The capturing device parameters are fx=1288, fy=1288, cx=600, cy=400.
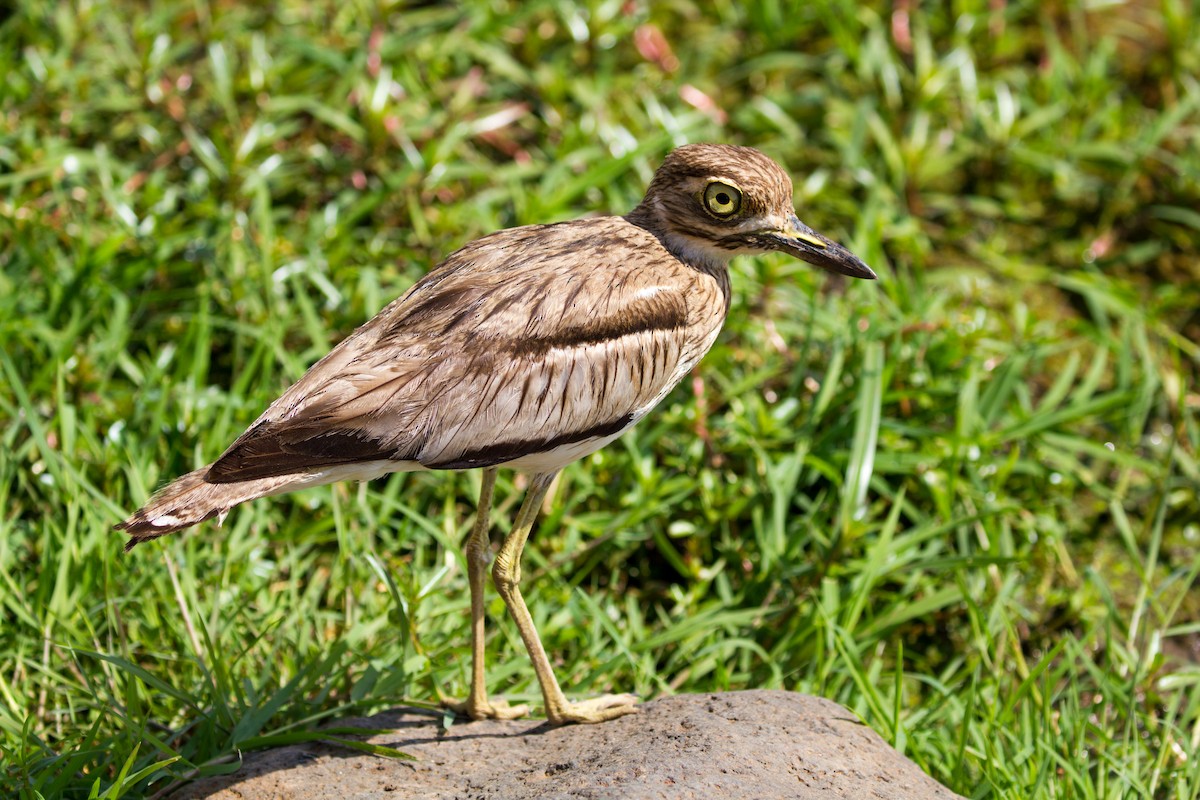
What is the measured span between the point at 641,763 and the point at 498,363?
1.05 metres

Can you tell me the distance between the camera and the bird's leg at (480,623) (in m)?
3.60

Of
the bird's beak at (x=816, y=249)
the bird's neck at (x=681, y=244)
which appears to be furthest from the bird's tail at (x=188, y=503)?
the bird's beak at (x=816, y=249)

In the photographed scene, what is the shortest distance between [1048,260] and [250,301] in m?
3.49


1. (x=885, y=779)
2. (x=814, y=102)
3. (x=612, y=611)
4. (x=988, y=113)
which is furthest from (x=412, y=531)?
(x=988, y=113)

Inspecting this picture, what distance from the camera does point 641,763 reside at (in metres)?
3.08

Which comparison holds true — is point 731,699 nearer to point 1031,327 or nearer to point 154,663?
point 154,663

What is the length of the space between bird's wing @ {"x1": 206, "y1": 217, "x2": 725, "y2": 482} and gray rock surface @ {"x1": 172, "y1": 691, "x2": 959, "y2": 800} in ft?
2.56

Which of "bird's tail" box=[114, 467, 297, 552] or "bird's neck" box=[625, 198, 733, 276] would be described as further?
"bird's neck" box=[625, 198, 733, 276]

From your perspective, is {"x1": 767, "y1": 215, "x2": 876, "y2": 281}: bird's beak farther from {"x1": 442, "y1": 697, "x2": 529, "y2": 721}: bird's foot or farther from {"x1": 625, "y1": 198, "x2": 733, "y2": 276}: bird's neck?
{"x1": 442, "y1": 697, "x2": 529, "y2": 721}: bird's foot

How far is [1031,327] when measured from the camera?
5074mm

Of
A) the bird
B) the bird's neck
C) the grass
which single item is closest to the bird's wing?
the bird

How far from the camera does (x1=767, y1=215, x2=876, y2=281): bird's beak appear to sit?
3664 mm

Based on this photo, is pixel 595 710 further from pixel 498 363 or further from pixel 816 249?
pixel 816 249

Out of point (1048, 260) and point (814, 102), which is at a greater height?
point (814, 102)
